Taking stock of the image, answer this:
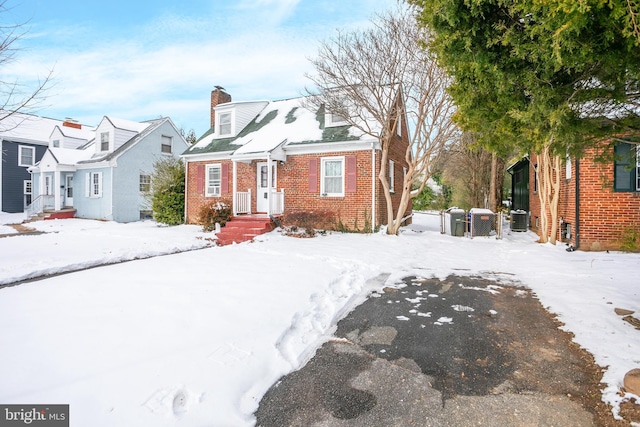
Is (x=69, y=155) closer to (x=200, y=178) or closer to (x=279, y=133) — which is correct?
(x=200, y=178)

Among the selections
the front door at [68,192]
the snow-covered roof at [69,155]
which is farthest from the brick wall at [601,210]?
the front door at [68,192]

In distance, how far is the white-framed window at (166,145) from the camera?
2271 centimetres

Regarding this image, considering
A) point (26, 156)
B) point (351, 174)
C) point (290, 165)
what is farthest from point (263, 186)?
point (26, 156)

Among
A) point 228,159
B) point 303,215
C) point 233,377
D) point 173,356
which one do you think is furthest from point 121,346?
point 228,159

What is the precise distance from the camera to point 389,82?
12039 mm

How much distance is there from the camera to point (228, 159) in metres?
16.0

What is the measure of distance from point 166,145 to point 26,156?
471 inches

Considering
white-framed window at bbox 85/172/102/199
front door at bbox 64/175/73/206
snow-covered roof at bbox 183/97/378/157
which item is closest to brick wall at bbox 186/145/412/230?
snow-covered roof at bbox 183/97/378/157

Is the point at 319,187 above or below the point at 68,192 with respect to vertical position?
below

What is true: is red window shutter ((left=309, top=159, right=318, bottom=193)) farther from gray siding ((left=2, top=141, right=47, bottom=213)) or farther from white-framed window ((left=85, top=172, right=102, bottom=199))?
gray siding ((left=2, top=141, right=47, bottom=213))

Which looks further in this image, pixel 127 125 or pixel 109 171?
pixel 127 125

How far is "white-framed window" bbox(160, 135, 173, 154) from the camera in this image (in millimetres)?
22709

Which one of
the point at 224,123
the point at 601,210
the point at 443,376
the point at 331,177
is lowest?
the point at 443,376

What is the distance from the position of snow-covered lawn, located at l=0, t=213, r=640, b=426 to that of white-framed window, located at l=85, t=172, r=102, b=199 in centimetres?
1268
